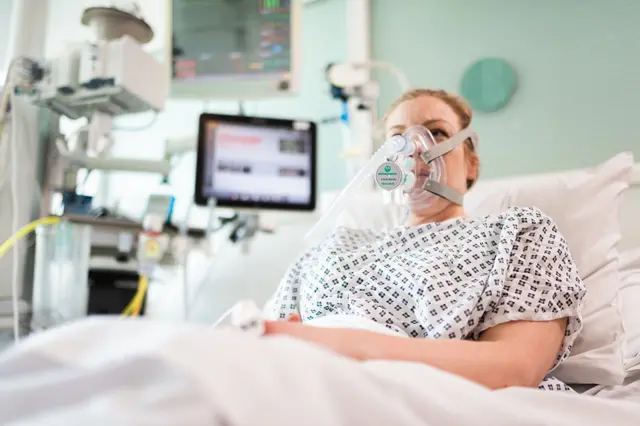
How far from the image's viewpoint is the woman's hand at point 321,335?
2.63 ft

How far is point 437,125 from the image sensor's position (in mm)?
1378

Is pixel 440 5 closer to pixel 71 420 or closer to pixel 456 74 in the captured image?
pixel 456 74

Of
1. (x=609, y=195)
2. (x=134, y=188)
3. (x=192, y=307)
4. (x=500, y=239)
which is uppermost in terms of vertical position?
(x=134, y=188)

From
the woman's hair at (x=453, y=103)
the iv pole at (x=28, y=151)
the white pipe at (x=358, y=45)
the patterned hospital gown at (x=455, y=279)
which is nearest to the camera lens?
the patterned hospital gown at (x=455, y=279)

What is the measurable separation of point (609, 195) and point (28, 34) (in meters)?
1.84

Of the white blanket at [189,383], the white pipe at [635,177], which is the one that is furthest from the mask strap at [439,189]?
the white blanket at [189,383]

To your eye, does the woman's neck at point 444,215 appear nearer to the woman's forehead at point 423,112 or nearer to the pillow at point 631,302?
the woman's forehead at point 423,112

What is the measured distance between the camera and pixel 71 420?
418mm

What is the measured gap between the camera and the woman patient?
0.84 m

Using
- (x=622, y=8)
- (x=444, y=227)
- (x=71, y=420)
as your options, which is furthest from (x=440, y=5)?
(x=71, y=420)

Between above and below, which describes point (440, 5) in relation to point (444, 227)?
above

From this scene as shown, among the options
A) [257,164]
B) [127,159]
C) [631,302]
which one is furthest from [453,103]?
[127,159]

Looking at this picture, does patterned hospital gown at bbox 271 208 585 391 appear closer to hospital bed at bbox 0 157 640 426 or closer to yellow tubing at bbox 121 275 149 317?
hospital bed at bbox 0 157 640 426

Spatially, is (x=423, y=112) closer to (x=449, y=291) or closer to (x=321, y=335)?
(x=449, y=291)
